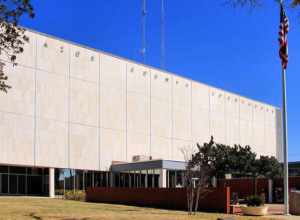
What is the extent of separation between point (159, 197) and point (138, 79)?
27.8m

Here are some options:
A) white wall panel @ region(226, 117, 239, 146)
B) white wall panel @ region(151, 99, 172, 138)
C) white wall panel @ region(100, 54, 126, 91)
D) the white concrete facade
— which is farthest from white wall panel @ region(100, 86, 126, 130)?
white wall panel @ region(226, 117, 239, 146)

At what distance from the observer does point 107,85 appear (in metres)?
59.6

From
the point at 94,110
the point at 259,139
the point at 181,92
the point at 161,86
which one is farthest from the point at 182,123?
the point at 259,139

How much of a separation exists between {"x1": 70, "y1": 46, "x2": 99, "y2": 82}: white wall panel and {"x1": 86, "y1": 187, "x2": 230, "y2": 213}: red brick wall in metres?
14.8

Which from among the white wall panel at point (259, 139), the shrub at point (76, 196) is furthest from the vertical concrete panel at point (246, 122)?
the shrub at point (76, 196)

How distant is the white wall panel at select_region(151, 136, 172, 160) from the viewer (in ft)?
213

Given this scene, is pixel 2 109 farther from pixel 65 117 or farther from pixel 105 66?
pixel 105 66

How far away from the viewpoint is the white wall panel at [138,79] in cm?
6266

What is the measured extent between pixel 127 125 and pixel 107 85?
5.41 meters

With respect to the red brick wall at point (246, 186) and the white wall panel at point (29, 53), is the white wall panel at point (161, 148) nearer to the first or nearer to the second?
the red brick wall at point (246, 186)

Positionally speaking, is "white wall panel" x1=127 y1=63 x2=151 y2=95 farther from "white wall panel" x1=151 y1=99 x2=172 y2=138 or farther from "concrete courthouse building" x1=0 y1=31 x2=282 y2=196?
"white wall panel" x1=151 y1=99 x2=172 y2=138

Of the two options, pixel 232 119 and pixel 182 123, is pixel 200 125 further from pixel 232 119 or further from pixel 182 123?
pixel 232 119

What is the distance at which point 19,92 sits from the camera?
165 feet

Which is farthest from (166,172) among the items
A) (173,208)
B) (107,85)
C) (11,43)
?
(11,43)
